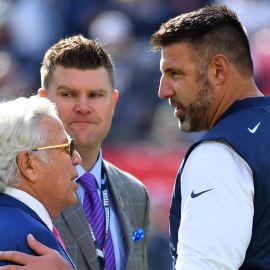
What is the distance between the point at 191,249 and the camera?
9.21 feet

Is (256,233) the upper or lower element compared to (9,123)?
lower

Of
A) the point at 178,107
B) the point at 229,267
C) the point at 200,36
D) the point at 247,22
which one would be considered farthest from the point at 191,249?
the point at 247,22

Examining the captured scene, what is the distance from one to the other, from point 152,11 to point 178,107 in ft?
24.8

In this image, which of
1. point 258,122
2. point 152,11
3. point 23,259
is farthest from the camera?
point 152,11

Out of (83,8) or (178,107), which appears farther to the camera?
(83,8)

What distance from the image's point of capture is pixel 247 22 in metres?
10.5

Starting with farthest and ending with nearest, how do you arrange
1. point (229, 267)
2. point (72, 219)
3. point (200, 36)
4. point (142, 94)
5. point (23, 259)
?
point (142, 94), point (72, 219), point (200, 36), point (229, 267), point (23, 259)

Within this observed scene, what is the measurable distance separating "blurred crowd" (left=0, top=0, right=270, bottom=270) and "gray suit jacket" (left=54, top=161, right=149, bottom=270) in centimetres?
483

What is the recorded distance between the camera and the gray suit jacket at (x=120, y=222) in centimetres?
366

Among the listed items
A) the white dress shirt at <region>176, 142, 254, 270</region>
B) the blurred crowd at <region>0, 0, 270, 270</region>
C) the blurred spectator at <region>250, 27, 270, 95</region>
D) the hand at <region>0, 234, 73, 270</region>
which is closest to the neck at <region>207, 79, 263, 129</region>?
the white dress shirt at <region>176, 142, 254, 270</region>

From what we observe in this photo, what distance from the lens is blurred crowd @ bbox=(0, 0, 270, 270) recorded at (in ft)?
31.6

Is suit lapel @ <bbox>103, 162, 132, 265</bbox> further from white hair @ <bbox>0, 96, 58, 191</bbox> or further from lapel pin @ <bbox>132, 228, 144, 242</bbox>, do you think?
white hair @ <bbox>0, 96, 58, 191</bbox>

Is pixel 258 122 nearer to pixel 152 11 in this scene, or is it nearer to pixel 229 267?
pixel 229 267

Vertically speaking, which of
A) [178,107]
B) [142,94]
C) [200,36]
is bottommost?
[142,94]
